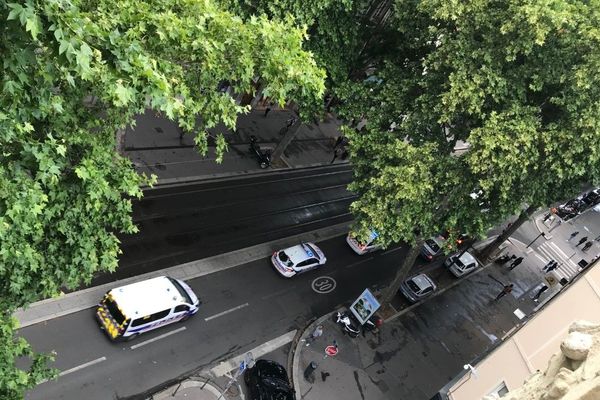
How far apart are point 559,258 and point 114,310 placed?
3626 cm

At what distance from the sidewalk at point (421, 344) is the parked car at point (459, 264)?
0.84 m

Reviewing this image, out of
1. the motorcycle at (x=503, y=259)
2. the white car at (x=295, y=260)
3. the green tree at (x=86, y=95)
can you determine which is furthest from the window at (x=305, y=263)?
the motorcycle at (x=503, y=259)

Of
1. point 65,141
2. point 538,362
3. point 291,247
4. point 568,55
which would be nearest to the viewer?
point 65,141

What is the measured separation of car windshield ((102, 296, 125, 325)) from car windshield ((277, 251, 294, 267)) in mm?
9684

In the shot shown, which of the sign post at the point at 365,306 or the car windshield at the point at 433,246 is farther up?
the car windshield at the point at 433,246

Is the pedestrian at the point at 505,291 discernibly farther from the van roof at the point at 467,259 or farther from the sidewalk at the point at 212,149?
the sidewalk at the point at 212,149

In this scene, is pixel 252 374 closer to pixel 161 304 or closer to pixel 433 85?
pixel 161 304

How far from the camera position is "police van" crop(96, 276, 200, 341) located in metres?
19.8

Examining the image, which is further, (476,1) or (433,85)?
(433,85)

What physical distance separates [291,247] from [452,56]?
1336cm

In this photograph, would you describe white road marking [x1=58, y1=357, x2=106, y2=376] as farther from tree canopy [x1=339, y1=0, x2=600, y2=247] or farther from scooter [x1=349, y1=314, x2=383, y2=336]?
scooter [x1=349, y1=314, x2=383, y2=336]

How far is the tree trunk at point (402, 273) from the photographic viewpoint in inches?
983

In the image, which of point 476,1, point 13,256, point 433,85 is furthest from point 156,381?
point 476,1

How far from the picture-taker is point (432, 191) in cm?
2058
